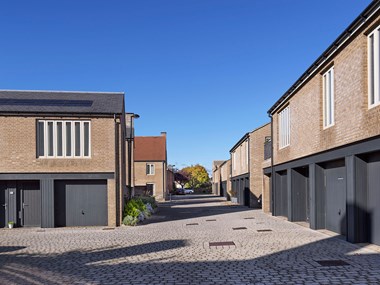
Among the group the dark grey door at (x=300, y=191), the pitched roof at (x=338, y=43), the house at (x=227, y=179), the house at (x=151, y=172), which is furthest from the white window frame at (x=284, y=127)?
the house at (x=151, y=172)

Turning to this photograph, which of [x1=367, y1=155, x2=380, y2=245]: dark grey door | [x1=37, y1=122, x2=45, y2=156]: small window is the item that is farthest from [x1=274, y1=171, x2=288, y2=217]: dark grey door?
[x1=37, y1=122, x2=45, y2=156]: small window

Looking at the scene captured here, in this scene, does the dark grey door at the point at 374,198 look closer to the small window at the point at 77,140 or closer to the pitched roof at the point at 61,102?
the pitched roof at the point at 61,102

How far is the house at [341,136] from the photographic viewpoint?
10.4 m

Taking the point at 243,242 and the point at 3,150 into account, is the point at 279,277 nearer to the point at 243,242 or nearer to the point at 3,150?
the point at 243,242

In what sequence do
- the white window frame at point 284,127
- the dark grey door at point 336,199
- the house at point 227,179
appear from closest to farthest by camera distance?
the dark grey door at point 336,199 < the white window frame at point 284,127 < the house at point 227,179

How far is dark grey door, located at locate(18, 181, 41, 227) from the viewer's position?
18359 mm

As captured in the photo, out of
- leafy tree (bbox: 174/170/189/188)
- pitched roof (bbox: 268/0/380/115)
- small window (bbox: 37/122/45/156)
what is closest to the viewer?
pitched roof (bbox: 268/0/380/115)

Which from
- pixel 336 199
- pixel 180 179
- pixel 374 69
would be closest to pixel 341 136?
pixel 374 69

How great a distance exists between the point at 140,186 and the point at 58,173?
1215 inches

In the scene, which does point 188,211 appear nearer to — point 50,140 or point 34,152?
point 50,140

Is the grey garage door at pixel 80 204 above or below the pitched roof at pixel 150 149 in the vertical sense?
below

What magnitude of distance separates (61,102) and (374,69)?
14.8 meters

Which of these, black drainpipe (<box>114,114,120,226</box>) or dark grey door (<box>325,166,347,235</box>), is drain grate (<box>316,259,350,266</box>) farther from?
black drainpipe (<box>114,114,120,226</box>)

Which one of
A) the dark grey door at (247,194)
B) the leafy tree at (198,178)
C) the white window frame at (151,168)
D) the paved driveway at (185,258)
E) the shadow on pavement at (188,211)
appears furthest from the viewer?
the leafy tree at (198,178)
